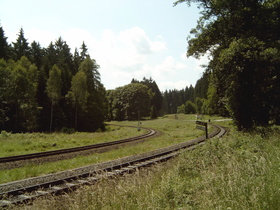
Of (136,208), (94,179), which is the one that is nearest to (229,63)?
(94,179)

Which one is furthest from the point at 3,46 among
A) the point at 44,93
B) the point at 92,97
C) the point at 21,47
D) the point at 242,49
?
the point at 242,49

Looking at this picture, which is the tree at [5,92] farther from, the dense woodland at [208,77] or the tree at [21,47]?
A: the tree at [21,47]

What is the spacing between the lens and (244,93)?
1744cm

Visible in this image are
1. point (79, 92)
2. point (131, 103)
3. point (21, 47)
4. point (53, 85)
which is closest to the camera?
point (53, 85)

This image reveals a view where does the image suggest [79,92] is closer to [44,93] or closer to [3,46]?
[44,93]

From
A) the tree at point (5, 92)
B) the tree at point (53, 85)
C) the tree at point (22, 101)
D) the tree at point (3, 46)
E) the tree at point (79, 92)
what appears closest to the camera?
the tree at point (5, 92)

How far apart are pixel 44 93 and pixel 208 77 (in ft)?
114

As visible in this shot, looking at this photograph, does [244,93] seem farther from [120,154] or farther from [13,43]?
[13,43]

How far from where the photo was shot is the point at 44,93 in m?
42.3

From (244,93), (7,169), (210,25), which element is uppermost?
(210,25)

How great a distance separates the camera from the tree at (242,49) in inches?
570

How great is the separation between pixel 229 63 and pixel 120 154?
10642 millimetres

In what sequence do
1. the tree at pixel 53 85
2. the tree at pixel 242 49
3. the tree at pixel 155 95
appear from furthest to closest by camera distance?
1. the tree at pixel 155 95
2. the tree at pixel 53 85
3. the tree at pixel 242 49

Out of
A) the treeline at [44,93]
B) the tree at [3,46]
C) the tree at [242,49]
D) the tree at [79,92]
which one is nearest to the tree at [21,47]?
the treeline at [44,93]
